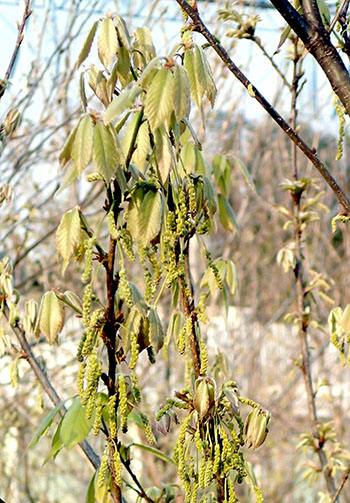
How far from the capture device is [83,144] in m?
0.87

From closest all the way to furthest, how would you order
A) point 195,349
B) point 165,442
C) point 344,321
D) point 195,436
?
1. point 195,436
2. point 195,349
3. point 344,321
4. point 165,442

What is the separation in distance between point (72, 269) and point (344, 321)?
320 centimetres

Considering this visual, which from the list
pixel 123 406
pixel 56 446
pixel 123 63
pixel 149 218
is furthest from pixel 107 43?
pixel 56 446

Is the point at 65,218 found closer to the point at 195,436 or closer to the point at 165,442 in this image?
the point at 195,436

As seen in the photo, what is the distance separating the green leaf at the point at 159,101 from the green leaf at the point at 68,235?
0.63ft

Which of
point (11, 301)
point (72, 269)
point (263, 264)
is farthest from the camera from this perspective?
Result: point (263, 264)

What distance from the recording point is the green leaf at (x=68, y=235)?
0.92 metres

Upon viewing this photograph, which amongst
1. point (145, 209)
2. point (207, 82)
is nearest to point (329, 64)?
point (207, 82)

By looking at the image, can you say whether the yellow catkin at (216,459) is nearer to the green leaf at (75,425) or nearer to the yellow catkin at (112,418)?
the yellow catkin at (112,418)

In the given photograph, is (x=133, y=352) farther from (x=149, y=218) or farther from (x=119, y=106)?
(x=119, y=106)

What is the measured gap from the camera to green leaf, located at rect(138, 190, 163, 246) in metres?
0.88

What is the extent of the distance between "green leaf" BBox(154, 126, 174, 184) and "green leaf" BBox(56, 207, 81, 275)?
0.45 feet

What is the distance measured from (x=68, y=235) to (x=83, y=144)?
13 centimetres

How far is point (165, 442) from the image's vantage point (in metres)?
3.90
